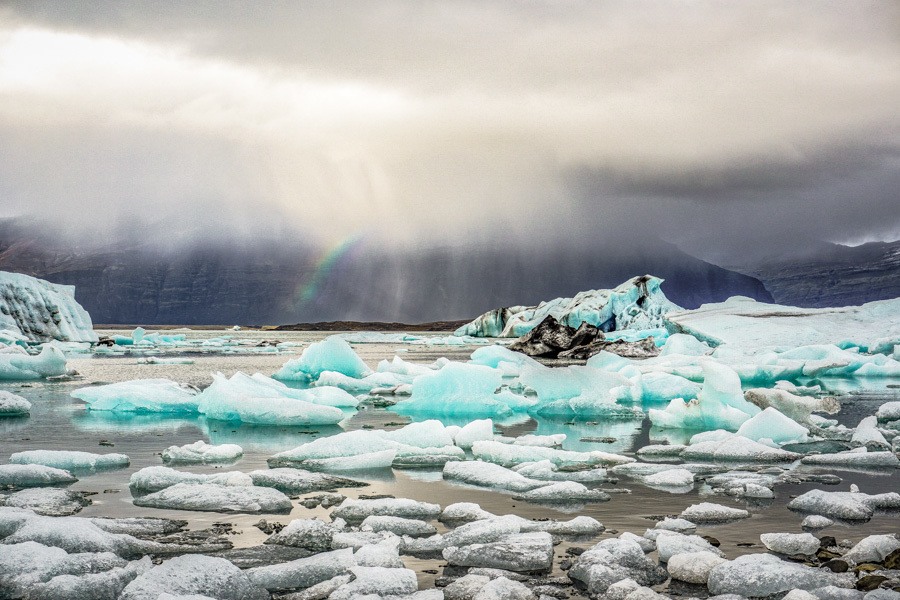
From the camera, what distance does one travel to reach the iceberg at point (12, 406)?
11.0 meters

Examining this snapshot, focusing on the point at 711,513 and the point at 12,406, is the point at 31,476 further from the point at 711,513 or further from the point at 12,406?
the point at 12,406

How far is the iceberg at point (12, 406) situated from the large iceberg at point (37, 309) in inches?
792

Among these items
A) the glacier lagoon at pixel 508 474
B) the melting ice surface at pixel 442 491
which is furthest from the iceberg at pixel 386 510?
the glacier lagoon at pixel 508 474

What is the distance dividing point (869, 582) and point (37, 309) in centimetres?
3295

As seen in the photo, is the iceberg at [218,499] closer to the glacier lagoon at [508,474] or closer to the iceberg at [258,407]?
the glacier lagoon at [508,474]

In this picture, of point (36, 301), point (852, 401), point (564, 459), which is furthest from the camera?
point (36, 301)

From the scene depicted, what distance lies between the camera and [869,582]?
12.6ft

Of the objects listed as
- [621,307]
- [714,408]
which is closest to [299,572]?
[714,408]

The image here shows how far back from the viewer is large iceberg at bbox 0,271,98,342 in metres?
29.8

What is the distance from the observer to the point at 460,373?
12.0 meters

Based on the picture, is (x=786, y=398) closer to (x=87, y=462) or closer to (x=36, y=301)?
(x=87, y=462)

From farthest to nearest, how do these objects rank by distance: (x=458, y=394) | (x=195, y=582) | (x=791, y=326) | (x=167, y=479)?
(x=791, y=326), (x=458, y=394), (x=167, y=479), (x=195, y=582)

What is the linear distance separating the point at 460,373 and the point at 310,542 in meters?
7.45

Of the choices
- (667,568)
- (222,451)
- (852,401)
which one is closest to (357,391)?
(222,451)
